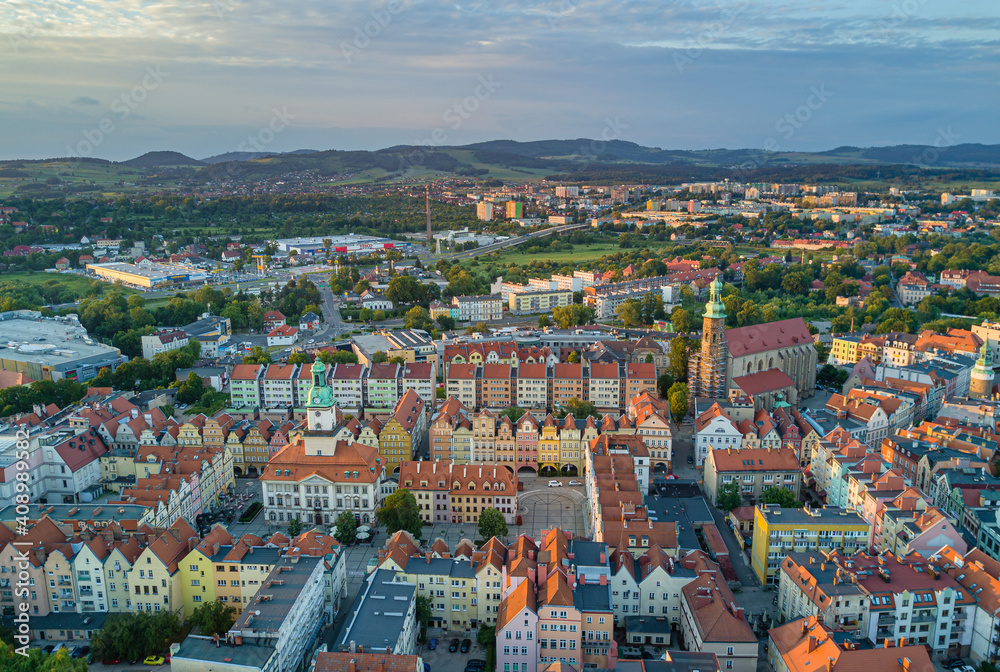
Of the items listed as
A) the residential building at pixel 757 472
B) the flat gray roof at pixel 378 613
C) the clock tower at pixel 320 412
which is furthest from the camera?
the clock tower at pixel 320 412

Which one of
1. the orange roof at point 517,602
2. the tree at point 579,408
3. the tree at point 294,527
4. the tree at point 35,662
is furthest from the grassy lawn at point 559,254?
the tree at point 35,662

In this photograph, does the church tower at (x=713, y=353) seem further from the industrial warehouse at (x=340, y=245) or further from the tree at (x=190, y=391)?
the industrial warehouse at (x=340, y=245)

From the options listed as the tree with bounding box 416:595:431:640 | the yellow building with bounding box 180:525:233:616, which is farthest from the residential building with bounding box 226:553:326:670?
the tree with bounding box 416:595:431:640

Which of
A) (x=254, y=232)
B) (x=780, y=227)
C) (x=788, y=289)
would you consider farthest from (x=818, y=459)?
(x=254, y=232)

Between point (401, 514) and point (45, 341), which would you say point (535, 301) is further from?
point (401, 514)

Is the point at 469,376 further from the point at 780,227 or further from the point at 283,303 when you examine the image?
the point at 780,227

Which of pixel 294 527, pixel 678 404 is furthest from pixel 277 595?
pixel 678 404

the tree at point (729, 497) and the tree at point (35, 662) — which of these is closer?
the tree at point (35, 662)
